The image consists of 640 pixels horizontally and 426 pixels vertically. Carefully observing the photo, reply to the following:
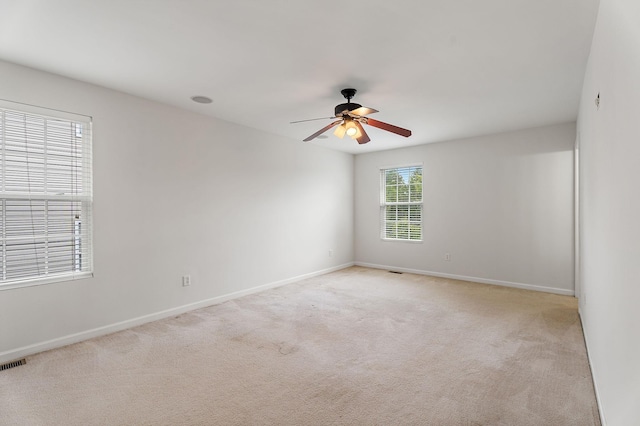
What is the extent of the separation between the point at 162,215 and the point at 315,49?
8.40ft

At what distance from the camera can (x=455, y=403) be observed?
2.07 m

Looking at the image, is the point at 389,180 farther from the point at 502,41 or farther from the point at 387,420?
the point at 387,420

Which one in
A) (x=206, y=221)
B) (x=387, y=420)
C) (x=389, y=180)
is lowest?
(x=387, y=420)

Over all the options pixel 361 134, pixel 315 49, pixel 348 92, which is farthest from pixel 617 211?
pixel 348 92

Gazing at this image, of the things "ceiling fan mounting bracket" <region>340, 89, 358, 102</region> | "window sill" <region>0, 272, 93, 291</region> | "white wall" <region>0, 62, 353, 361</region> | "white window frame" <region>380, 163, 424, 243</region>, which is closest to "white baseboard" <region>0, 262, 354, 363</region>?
"white wall" <region>0, 62, 353, 361</region>

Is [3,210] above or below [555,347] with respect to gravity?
above

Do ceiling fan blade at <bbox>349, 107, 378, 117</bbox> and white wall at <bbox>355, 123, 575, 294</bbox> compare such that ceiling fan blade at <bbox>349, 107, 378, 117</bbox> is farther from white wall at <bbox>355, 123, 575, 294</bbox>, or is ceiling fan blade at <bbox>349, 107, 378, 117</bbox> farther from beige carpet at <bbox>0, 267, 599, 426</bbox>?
white wall at <bbox>355, 123, 575, 294</bbox>

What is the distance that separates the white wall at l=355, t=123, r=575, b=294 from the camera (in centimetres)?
465

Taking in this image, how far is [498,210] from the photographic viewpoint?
17.0ft

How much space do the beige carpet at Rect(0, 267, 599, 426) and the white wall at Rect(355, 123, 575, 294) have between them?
1.09m

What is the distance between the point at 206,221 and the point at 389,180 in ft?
12.5

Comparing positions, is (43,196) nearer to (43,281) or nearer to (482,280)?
(43,281)

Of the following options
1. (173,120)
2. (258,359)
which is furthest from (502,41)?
(173,120)

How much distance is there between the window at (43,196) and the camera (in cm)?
276
